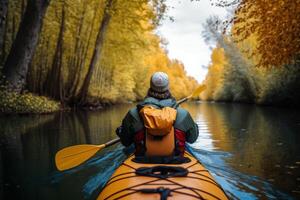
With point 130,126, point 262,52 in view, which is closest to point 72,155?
point 130,126

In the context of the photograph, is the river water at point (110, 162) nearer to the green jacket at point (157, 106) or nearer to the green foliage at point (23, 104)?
the green jacket at point (157, 106)

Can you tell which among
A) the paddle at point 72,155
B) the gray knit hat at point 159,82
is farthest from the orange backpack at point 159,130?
the paddle at point 72,155

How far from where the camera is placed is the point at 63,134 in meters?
10.9

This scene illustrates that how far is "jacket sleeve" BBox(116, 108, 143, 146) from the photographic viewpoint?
4.36 meters

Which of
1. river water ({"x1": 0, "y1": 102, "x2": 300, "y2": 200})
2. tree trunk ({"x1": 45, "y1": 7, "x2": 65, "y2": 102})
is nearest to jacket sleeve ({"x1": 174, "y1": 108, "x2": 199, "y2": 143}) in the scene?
river water ({"x1": 0, "y1": 102, "x2": 300, "y2": 200})

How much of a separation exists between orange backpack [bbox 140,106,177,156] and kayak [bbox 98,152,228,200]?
22cm

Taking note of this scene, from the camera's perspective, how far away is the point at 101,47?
22188 mm

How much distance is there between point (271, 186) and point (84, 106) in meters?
20.3

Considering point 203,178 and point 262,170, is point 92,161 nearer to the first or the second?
point 262,170

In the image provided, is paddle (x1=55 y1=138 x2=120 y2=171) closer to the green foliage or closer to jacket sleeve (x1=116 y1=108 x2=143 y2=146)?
jacket sleeve (x1=116 y1=108 x2=143 y2=146)

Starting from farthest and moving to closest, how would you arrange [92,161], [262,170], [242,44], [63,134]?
[242,44], [63,134], [92,161], [262,170]

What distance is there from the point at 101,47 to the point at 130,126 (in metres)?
18.2

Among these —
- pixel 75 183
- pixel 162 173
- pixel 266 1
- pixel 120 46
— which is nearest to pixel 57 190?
pixel 75 183

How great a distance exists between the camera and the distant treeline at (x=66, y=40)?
46.8 feet
